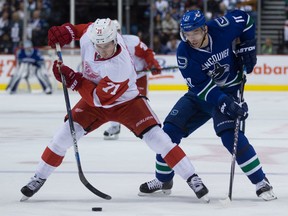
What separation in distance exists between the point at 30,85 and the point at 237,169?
9651mm

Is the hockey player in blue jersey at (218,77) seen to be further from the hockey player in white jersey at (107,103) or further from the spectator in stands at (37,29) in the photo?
the spectator in stands at (37,29)

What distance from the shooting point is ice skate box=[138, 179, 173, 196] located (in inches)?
203

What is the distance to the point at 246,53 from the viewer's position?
5.01m

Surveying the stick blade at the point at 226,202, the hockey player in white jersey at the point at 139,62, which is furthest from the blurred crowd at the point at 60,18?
the stick blade at the point at 226,202

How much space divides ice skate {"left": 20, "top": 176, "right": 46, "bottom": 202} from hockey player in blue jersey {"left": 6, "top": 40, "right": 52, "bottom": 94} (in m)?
9.55

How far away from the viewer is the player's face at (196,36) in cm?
477

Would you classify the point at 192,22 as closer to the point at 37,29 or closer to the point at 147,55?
the point at 147,55

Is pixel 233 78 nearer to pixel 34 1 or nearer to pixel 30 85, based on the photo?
pixel 30 85

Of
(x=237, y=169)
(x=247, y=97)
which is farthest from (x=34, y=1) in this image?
(x=237, y=169)

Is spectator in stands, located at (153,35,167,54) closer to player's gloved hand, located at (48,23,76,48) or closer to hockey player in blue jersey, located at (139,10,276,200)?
hockey player in blue jersey, located at (139,10,276,200)

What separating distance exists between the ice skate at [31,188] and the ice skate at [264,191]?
118 cm

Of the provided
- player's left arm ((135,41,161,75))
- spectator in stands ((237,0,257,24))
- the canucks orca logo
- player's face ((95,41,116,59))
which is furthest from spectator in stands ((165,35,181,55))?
player's face ((95,41,116,59))

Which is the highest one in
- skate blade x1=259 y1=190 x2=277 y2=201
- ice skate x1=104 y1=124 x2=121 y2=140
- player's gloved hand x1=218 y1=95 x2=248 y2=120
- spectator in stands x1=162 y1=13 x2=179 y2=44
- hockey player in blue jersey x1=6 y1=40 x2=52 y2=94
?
player's gloved hand x1=218 y1=95 x2=248 y2=120

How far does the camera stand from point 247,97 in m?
13.2
